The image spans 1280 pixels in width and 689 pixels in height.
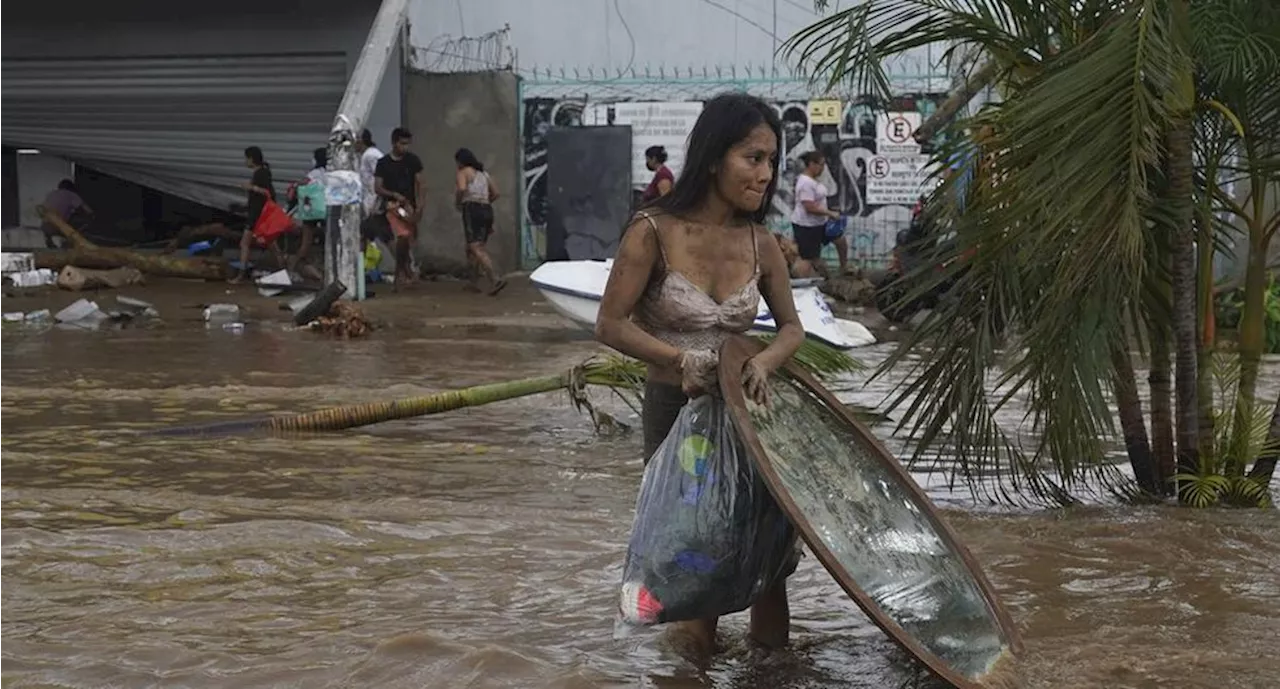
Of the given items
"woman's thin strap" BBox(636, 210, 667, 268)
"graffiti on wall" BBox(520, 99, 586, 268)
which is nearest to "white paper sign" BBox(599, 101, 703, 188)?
"graffiti on wall" BBox(520, 99, 586, 268)

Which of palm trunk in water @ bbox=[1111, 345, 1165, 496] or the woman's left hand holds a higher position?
the woman's left hand

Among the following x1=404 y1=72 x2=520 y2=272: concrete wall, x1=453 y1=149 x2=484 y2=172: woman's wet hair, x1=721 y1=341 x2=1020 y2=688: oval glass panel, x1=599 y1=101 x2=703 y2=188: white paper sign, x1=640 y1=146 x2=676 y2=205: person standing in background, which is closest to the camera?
x1=721 y1=341 x2=1020 y2=688: oval glass panel

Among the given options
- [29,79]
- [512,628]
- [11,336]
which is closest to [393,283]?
[11,336]

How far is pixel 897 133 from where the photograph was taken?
62.4 feet

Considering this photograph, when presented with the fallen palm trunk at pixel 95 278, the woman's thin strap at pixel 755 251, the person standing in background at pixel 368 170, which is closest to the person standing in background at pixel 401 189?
the person standing in background at pixel 368 170

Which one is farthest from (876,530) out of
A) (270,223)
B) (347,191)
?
(270,223)

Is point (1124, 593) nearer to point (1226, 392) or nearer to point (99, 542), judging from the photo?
point (1226, 392)

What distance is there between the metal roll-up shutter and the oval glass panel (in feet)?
57.7

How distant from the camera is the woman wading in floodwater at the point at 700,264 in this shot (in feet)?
14.7

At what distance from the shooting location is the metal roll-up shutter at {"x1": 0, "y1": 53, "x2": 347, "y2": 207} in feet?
70.5

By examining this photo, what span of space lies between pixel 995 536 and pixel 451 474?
266 centimetres

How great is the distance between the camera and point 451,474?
773 centimetres

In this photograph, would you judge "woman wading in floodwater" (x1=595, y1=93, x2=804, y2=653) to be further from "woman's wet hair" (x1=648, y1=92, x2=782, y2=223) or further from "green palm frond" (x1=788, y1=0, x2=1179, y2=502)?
"green palm frond" (x1=788, y1=0, x2=1179, y2=502)

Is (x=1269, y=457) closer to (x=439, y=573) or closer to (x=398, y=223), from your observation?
(x=439, y=573)
